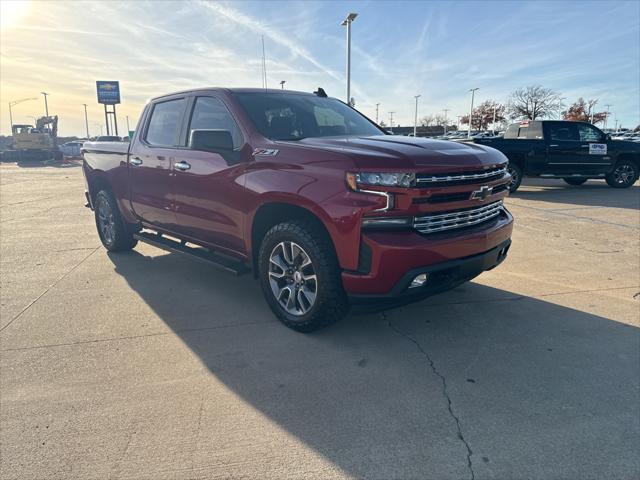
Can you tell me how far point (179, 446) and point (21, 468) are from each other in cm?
74

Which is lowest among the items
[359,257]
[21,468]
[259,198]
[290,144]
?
[21,468]

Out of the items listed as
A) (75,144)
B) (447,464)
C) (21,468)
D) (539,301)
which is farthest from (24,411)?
(75,144)

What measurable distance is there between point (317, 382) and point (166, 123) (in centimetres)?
333

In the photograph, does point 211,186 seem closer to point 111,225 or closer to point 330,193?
point 330,193

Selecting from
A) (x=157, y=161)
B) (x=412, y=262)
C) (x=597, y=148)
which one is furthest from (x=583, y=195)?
(x=157, y=161)

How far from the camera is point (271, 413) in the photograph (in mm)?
2588

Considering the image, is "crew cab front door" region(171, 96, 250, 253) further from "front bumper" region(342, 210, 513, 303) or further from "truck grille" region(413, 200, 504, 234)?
"truck grille" region(413, 200, 504, 234)

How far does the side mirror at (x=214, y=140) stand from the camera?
363 centimetres

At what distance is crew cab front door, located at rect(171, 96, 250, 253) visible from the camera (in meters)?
3.79

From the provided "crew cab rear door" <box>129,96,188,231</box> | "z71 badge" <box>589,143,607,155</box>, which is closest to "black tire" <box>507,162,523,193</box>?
"z71 badge" <box>589,143,607,155</box>

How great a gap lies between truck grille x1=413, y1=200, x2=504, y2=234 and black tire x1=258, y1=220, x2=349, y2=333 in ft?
2.15

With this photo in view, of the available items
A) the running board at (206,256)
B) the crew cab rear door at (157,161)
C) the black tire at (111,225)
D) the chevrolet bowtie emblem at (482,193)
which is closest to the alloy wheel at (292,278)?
the running board at (206,256)

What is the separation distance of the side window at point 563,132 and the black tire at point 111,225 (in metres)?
10.7

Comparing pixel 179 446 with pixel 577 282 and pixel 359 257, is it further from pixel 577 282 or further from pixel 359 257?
pixel 577 282
